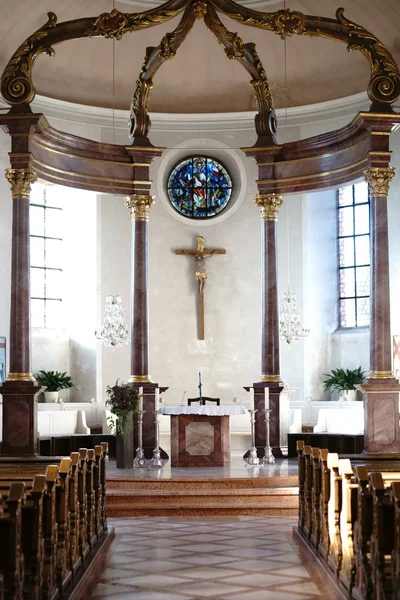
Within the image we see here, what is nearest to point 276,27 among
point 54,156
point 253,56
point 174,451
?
point 253,56

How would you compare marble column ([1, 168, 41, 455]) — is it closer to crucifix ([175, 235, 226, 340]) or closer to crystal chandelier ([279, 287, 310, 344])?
crucifix ([175, 235, 226, 340])

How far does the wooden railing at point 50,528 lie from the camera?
5.88 metres

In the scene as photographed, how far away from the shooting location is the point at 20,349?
14.9m

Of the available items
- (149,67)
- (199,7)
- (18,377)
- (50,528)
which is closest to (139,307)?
(18,377)

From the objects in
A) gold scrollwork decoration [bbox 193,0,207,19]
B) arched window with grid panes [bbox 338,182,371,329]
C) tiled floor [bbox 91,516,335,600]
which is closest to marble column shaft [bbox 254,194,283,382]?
gold scrollwork decoration [bbox 193,0,207,19]

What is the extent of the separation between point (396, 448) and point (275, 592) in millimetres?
7416

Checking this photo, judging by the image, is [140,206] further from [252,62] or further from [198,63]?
[198,63]

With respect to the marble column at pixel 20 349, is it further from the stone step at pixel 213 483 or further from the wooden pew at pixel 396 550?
the wooden pew at pixel 396 550

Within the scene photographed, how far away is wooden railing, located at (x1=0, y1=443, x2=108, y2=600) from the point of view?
5875 mm

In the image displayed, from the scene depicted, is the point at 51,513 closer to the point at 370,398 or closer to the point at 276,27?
the point at 370,398

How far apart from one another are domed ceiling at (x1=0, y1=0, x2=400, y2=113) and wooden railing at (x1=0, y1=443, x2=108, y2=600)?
36.2 ft

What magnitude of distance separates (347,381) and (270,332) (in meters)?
2.90

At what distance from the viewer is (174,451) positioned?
1584 cm

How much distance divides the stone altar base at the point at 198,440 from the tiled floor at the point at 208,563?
11.9 ft
